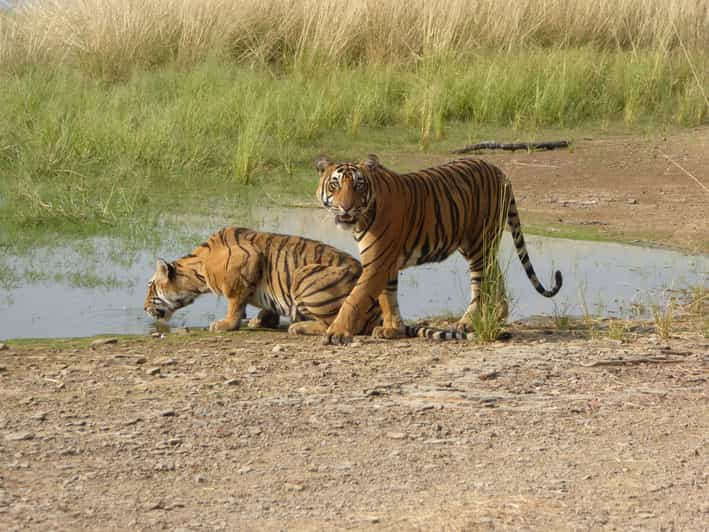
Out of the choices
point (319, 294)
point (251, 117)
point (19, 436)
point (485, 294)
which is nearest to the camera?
point (19, 436)

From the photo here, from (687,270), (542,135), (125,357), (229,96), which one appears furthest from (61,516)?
(542,135)

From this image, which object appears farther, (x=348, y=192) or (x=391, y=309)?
(x=391, y=309)

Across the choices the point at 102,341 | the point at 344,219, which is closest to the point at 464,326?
the point at 344,219

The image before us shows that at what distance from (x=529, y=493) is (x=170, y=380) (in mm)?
2037

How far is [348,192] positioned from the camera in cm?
664

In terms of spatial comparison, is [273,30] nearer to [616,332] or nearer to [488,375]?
[616,332]

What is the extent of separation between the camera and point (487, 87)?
47.2 ft

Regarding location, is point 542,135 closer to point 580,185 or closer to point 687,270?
point 580,185

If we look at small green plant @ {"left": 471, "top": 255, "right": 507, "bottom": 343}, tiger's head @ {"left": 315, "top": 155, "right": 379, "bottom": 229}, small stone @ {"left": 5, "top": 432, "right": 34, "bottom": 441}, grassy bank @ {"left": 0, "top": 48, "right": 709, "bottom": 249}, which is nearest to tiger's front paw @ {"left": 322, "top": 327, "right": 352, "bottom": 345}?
tiger's head @ {"left": 315, "top": 155, "right": 379, "bottom": 229}

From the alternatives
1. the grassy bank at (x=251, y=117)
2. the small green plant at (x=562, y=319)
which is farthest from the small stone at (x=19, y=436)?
the grassy bank at (x=251, y=117)

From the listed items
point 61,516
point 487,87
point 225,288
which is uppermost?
point 487,87

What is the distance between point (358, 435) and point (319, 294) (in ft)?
7.15

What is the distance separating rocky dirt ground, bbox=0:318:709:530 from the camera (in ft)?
14.0

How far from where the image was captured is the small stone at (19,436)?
5.00 m
